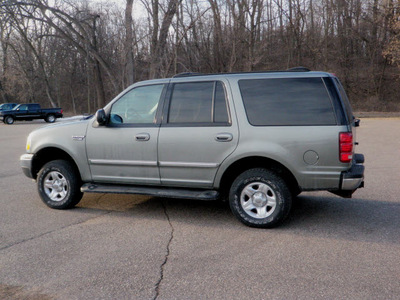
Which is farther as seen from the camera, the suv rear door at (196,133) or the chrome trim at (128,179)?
the chrome trim at (128,179)

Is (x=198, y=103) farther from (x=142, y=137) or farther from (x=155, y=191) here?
(x=155, y=191)

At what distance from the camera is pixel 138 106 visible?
5809mm

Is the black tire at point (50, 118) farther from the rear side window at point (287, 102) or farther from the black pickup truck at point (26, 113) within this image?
the rear side window at point (287, 102)

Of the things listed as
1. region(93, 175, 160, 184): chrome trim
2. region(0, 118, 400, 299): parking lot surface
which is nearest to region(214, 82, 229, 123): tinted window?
region(93, 175, 160, 184): chrome trim

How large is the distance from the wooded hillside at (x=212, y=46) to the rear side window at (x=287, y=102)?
21.4 meters

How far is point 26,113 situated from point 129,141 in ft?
101

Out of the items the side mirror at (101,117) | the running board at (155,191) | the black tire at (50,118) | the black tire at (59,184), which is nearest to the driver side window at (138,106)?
the side mirror at (101,117)

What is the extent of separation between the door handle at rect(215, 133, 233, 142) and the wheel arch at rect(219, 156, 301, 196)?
12.8 inches

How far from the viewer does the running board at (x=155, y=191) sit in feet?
17.2

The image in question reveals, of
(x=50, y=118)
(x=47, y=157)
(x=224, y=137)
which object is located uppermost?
(x=224, y=137)

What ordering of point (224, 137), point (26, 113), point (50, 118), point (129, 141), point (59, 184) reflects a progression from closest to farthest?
point (224, 137) → point (129, 141) → point (59, 184) → point (26, 113) → point (50, 118)

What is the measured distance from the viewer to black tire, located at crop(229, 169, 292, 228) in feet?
16.5

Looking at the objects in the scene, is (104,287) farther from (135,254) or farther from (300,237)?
(300,237)

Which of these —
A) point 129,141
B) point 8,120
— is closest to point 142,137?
point 129,141
